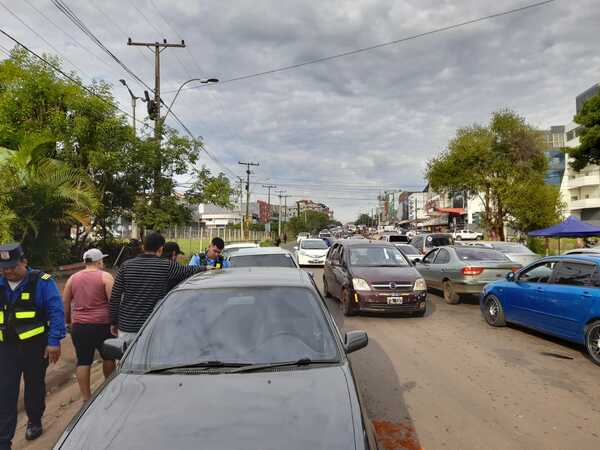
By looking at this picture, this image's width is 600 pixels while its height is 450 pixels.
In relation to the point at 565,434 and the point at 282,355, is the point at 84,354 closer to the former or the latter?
the point at 282,355

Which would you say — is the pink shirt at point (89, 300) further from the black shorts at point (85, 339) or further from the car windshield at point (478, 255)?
the car windshield at point (478, 255)

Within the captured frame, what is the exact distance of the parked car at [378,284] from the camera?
9531 millimetres

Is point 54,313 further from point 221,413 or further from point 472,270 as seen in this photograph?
point 472,270

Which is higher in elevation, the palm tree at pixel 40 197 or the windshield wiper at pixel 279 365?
the palm tree at pixel 40 197

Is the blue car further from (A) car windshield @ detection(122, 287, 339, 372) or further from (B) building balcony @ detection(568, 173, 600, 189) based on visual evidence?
(B) building balcony @ detection(568, 173, 600, 189)

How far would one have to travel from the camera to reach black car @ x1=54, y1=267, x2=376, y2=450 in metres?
2.24

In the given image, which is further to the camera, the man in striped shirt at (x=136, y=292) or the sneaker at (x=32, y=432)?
the man in striped shirt at (x=136, y=292)

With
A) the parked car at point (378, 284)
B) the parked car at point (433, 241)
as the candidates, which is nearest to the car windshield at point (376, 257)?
the parked car at point (378, 284)

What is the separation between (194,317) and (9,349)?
1759mm

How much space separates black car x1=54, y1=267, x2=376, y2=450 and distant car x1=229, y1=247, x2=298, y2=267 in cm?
484

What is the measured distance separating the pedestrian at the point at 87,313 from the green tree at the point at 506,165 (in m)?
31.3

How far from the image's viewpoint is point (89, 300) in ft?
15.4

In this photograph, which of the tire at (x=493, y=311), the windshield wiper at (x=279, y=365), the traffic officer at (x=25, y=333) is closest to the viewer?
the windshield wiper at (x=279, y=365)

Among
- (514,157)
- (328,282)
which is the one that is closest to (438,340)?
(328,282)
